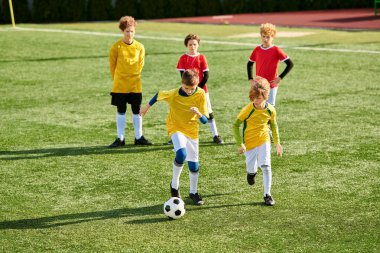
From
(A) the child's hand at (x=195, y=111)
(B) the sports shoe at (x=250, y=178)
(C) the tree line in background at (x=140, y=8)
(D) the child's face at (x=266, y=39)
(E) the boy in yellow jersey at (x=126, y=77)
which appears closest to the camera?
(A) the child's hand at (x=195, y=111)

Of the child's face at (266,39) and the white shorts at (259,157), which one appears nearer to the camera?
the white shorts at (259,157)

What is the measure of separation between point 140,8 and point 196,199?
89.5 feet

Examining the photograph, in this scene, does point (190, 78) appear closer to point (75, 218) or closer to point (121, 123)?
point (75, 218)

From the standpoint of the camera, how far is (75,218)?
8.41 m

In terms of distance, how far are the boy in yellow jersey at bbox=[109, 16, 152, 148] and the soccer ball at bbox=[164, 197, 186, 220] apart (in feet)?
12.4

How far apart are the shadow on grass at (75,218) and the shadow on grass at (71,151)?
2.91m

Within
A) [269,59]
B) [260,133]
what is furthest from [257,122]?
[269,59]

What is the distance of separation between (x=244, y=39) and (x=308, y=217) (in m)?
17.6

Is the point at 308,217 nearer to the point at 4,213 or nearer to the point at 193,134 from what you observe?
the point at 193,134

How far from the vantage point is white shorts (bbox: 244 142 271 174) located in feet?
28.5

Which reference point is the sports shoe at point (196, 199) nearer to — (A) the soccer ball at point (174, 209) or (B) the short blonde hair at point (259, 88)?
(A) the soccer ball at point (174, 209)

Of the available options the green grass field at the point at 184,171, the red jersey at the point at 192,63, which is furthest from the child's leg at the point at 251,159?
the red jersey at the point at 192,63

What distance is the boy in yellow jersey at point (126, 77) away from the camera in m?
11.8

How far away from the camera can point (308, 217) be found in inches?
328
